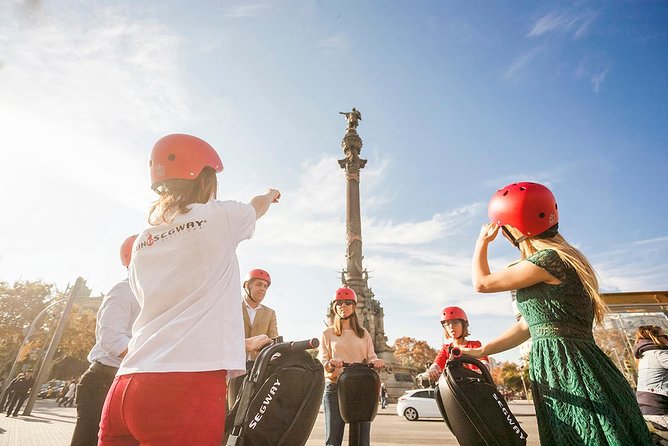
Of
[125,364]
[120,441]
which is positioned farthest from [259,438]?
[125,364]

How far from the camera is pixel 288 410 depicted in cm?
190

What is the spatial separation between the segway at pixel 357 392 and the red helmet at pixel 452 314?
8.45 feet

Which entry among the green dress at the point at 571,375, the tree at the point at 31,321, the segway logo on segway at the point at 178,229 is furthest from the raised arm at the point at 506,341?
the tree at the point at 31,321

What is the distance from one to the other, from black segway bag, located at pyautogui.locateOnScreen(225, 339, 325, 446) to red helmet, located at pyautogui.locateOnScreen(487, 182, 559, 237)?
166 cm

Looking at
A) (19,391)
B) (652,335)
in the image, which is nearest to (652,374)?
(652,335)

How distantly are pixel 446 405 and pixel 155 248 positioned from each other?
204 centimetres

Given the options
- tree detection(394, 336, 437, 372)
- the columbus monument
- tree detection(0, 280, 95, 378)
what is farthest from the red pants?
tree detection(394, 336, 437, 372)

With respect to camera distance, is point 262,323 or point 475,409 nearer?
point 475,409

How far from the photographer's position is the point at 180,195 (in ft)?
6.40

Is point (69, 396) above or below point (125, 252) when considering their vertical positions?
below

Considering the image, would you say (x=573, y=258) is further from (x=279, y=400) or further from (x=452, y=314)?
(x=452, y=314)

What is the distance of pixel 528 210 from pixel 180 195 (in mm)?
2309

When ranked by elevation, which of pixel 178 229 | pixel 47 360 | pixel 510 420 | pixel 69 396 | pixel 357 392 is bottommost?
pixel 510 420

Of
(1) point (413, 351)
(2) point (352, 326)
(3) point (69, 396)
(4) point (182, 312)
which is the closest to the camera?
(4) point (182, 312)
